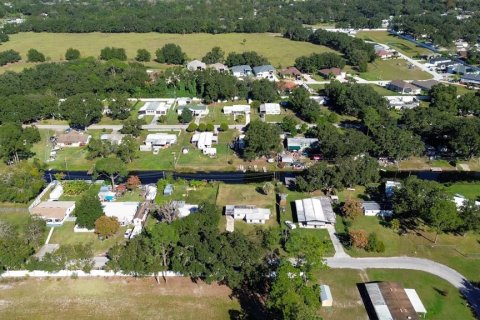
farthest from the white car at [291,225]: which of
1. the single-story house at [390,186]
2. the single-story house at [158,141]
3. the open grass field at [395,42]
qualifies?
the open grass field at [395,42]

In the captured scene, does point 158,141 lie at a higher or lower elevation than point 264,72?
lower

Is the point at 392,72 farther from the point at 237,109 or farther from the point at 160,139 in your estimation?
the point at 160,139

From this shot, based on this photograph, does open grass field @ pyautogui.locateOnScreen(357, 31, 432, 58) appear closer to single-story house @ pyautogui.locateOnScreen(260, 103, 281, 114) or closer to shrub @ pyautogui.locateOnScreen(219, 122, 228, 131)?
single-story house @ pyautogui.locateOnScreen(260, 103, 281, 114)

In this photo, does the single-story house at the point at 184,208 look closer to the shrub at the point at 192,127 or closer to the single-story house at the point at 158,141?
the single-story house at the point at 158,141

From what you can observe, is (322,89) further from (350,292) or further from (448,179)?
(350,292)

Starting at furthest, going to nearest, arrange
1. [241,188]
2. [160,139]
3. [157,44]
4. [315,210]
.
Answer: [157,44]
[160,139]
[241,188]
[315,210]

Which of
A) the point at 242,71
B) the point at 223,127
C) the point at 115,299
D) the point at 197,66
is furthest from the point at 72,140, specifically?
the point at 242,71
